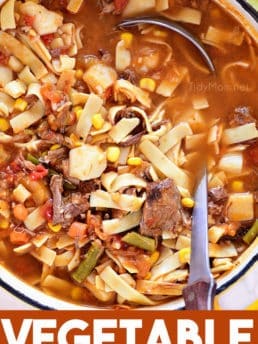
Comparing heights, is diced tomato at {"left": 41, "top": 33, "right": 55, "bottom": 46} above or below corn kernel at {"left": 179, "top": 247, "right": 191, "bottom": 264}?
above

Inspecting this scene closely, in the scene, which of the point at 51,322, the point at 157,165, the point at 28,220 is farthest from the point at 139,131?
the point at 51,322

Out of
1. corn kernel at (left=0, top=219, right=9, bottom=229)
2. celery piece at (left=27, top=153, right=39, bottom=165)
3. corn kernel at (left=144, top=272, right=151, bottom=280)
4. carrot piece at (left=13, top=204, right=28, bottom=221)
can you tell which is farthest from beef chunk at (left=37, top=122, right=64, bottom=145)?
corn kernel at (left=144, top=272, right=151, bottom=280)

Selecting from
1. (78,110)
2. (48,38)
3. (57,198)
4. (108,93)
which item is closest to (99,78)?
(108,93)

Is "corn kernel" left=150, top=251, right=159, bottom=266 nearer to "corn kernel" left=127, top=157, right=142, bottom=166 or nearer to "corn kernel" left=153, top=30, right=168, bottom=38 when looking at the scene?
"corn kernel" left=127, top=157, right=142, bottom=166

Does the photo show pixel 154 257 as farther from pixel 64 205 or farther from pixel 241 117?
pixel 241 117

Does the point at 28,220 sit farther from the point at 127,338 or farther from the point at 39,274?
the point at 127,338

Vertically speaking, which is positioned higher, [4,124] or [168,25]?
[168,25]
